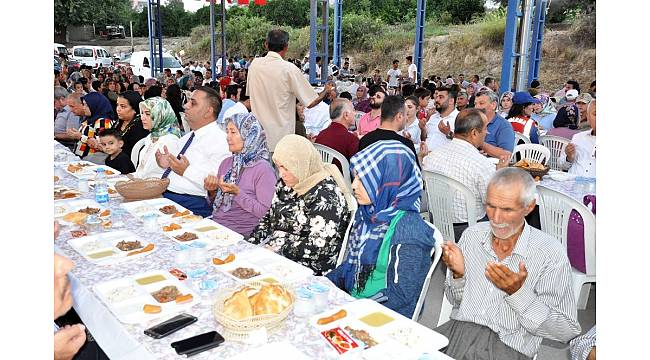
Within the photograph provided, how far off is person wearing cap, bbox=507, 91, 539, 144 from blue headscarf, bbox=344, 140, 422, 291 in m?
3.90

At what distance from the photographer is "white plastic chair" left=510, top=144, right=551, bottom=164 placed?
524 cm

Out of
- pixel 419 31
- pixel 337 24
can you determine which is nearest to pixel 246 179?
pixel 419 31

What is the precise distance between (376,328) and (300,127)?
4.15 m

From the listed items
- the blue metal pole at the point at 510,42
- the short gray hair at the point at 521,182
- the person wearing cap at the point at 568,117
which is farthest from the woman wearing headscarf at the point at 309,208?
the blue metal pole at the point at 510,42

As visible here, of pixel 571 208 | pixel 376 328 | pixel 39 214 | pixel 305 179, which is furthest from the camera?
pixel 571 208

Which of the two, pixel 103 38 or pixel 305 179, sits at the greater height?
pixel 103 38

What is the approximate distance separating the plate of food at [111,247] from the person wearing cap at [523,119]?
4.72 metres

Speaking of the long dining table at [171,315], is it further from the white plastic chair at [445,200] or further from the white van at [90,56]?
the white van at [90,56]

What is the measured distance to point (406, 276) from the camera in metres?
2.26

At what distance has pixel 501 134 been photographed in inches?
200

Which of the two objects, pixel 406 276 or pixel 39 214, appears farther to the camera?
pixel 406 276

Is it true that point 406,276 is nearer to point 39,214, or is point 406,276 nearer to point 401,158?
point 401,158

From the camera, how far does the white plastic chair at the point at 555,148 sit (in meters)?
5.55
